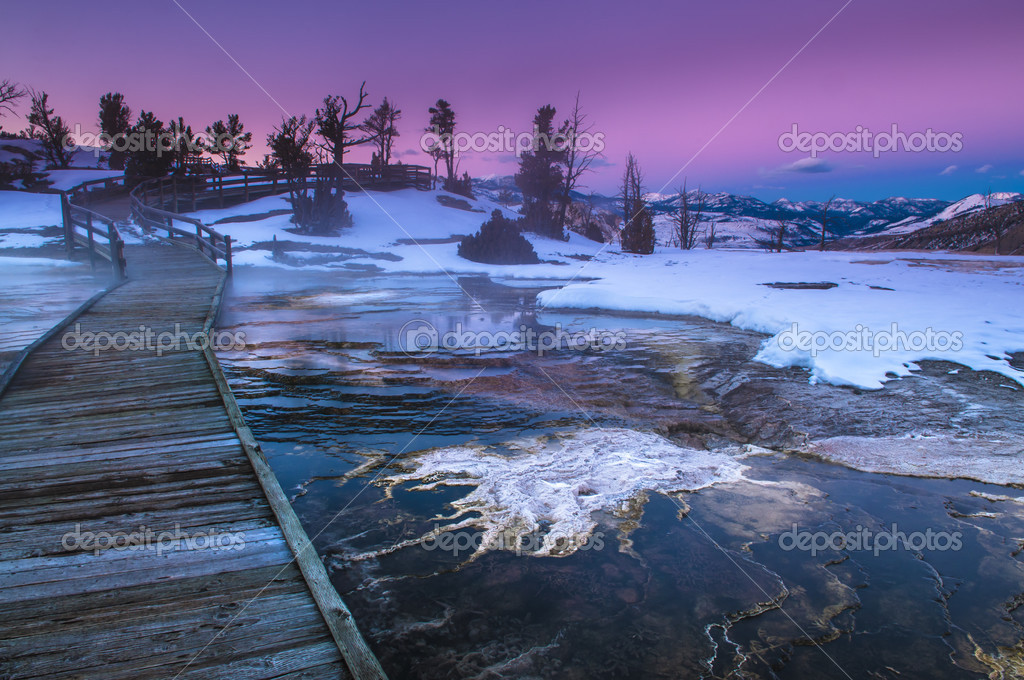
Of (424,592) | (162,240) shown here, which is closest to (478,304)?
(424,592)

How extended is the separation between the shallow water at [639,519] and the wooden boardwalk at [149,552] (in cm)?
50

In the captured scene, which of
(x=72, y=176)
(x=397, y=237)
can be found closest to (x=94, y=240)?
(x=397, y=237)

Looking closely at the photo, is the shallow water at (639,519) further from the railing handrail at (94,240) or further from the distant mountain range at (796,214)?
the distant mountain range at (796,214)

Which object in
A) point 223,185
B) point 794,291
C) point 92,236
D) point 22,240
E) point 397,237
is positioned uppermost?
point 223,185

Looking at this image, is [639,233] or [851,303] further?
[639,233]

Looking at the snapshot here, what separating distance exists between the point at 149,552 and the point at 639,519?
2.96 m

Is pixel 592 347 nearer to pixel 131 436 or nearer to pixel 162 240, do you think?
pixel 131 436

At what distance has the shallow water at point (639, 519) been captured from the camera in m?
2.74

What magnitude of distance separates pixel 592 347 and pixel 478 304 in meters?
5.59

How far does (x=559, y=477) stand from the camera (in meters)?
4.50

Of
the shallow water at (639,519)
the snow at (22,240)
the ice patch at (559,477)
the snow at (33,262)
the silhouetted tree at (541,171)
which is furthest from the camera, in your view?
the silhouetted tree at (541,171)

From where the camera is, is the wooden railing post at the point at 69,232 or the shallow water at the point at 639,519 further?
the wooden railing post at the point at 69,232

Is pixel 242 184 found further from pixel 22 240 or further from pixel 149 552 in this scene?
pixel 149 552

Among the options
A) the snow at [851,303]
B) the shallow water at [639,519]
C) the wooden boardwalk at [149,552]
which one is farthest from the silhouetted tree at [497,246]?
the wooden boardwalk at [149,552]
